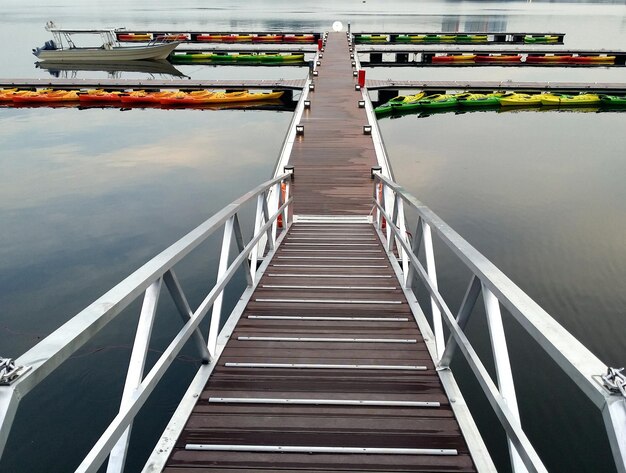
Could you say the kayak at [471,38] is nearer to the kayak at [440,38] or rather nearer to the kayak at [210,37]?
the kayak at [440,38]

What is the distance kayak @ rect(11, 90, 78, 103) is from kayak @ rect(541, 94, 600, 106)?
98.1 feet

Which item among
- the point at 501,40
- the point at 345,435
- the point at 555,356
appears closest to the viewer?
the point at 555,356

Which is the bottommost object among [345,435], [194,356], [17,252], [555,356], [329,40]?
[194,356]

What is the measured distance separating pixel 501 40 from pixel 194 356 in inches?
2283

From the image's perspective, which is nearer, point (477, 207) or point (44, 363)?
point (44, 363)

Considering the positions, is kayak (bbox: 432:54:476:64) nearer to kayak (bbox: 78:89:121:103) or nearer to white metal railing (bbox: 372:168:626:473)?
kayak (bbox: 78:89:121:103)

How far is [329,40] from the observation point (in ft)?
130

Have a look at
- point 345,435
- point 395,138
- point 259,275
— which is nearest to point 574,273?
point 259,275

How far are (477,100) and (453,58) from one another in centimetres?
1787

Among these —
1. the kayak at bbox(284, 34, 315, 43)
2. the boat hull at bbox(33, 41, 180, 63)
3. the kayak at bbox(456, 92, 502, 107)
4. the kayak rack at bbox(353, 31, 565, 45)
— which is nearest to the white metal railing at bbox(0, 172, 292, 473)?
the kayak at bbox(456, 92, 502, 107)

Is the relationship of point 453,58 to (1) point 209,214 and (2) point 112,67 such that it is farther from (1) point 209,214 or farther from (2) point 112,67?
(1) point 209,214

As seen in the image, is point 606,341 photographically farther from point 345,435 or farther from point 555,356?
point 555,356

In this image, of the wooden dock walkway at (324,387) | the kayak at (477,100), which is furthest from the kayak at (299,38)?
the wooden dock walkway at (324,387)

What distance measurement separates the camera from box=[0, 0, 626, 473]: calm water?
7.00 meters
